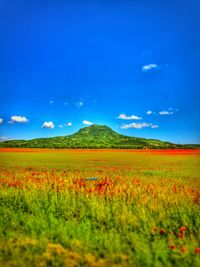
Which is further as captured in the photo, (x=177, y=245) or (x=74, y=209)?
(x=74, y=209)

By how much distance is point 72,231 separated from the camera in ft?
20.8

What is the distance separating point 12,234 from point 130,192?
14.3ft

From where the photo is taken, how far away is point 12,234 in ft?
20.9

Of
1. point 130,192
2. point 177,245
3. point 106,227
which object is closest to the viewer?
point 177,245

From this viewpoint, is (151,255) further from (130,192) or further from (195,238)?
(130,192)

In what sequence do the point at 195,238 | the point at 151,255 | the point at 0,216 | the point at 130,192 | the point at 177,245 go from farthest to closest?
the point at 130,192 < the point at 0,216 < the point at 195,238 < the point at 177,245 < the point at 151,255

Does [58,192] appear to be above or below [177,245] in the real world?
above

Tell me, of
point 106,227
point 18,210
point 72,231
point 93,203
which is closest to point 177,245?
point 106,227

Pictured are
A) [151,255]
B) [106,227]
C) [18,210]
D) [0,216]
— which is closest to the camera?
[151,255]

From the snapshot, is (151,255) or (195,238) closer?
(151,255)

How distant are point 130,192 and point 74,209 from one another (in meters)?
2.32

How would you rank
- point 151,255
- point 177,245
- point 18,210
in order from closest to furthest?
1. point 151,255
2. point 177,245
3. point 18,210

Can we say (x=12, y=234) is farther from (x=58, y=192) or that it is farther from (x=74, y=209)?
(x=58, y=192)

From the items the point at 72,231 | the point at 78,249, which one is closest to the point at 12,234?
the point at 72,231
